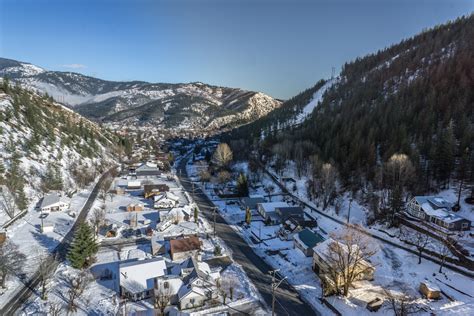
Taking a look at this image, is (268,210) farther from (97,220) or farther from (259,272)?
(97,220)

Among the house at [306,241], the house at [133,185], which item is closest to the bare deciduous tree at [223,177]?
the house at [133,185]

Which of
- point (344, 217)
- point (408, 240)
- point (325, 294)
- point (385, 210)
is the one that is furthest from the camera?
point (344, 217)

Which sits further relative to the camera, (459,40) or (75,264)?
(459,40)

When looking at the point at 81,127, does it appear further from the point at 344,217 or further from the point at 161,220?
the point at 344,217

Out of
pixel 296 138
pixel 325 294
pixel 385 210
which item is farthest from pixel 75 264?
pixel 296 138

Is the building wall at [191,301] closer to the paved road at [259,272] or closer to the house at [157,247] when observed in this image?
the paved road at [259,272]

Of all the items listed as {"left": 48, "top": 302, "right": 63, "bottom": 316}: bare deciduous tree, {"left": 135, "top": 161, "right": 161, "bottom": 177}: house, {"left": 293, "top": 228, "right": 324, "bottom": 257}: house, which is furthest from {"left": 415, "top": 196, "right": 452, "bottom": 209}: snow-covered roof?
{"left": 135, "top": 161, "right": 161, "bottom": 177}: house

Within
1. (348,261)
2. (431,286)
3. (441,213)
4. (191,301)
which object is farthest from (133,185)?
(441,213)
